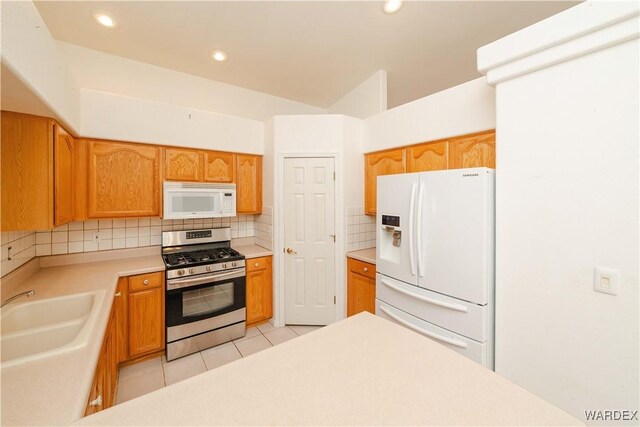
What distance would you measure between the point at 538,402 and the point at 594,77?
4.91 ft

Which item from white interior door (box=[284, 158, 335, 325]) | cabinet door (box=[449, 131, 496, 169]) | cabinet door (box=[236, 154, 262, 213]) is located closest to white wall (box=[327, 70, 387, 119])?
white interior door (box=[284, 158, 335, 325])

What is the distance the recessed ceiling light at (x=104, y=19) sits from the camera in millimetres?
2070

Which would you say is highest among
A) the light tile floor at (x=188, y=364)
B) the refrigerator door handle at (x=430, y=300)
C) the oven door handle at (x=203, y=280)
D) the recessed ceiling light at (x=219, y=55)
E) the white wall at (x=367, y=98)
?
the recessed ceiling light at (x=219, y=55)

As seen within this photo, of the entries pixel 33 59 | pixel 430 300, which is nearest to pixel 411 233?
pixel 430 300

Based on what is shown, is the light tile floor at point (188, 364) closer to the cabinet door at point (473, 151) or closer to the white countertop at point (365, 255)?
the white countertop at point (365, 255)

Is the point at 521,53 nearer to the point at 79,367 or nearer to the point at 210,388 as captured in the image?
the point at 210,388

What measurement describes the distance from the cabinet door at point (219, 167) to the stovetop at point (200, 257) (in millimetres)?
798

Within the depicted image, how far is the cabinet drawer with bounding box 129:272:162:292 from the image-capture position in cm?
224

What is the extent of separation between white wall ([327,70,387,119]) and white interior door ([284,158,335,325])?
0.88 meters

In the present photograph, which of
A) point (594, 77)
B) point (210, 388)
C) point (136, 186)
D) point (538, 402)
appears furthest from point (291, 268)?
point (594, 77)

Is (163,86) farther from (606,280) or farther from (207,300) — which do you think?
(606,280)

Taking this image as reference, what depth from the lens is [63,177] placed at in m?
1.83

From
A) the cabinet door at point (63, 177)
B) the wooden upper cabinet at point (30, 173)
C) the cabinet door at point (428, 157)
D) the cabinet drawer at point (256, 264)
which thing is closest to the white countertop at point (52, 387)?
the wooden upper cabinet at point (30, 173)

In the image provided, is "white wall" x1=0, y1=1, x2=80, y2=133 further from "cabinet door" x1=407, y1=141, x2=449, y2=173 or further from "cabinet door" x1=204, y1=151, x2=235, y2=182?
"cabinet door" x1=407, y1=141, x2=449, y2=173
